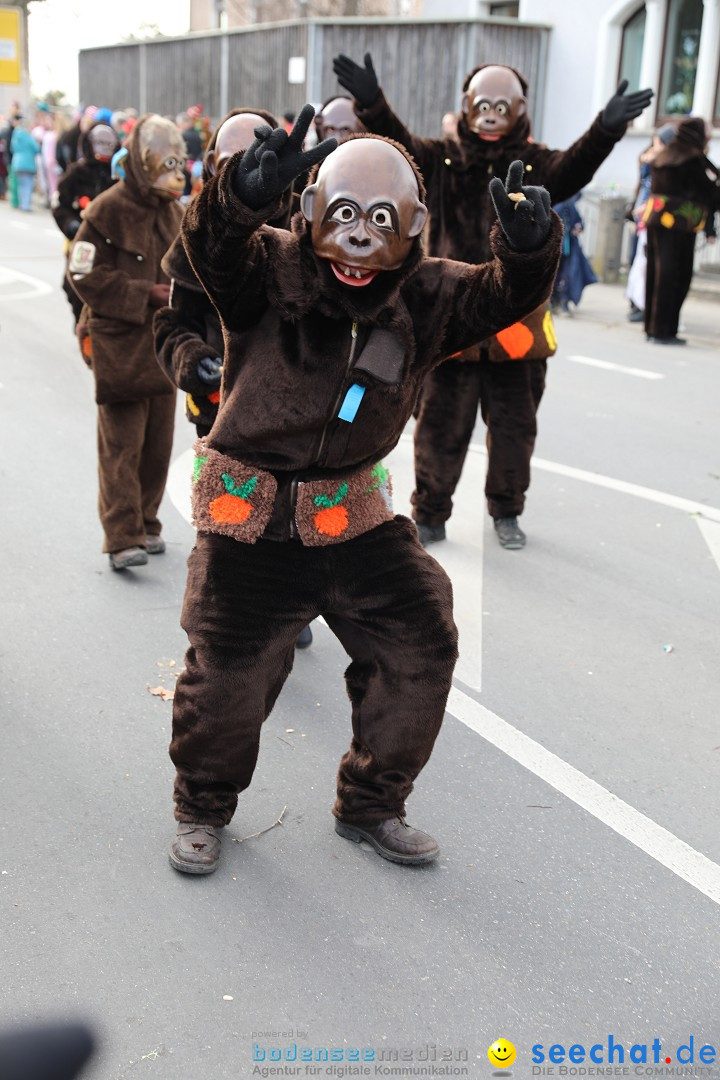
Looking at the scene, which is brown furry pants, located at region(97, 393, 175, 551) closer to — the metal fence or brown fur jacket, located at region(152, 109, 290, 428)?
brown fur jacket, located at region(152, 109, 290, 428)

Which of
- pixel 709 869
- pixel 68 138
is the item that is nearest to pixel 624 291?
pixel 68 138

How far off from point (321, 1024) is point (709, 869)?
51.0 inches

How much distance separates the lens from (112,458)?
18.6 ft

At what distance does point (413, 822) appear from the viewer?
3709mm

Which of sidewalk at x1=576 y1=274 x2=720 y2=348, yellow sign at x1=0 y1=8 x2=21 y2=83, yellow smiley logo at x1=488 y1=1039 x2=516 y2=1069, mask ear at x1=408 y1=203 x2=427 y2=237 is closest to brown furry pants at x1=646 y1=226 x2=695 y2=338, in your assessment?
sidewalk at x1=576 y1=274 x2=720 y2=348

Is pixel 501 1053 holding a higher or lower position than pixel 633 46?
lower

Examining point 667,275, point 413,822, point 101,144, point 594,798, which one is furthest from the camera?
point 667,275

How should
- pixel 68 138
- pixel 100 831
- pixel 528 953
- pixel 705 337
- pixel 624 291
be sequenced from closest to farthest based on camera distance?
1. pixel 528 953
2. pixel 100 831
3. pixel 68 138
4. pixel 705 337
5. pixel 624 291

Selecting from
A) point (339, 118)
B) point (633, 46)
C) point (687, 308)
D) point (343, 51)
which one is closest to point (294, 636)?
point (339, 118)

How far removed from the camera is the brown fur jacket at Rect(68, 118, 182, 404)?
545 cm

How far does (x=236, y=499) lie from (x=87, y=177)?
5.77 meters

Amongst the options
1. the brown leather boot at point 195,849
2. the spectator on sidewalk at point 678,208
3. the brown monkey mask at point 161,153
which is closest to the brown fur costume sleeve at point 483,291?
the brown leather boot at point 195,849

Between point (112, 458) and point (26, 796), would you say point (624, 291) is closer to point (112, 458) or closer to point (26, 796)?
point (112, 458)

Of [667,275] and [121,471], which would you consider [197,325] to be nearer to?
[121,471]
